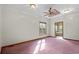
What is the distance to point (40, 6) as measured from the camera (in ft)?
4.78

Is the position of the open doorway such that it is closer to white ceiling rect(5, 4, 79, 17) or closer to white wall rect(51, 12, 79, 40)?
white wall rect(51, 12, 79, 40)

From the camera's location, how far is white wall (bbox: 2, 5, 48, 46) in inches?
56.2

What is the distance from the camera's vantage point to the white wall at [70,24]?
4.81ft

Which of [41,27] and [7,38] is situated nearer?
[7,38]

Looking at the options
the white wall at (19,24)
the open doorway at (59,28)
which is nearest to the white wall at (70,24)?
the open doorway at (59,28)

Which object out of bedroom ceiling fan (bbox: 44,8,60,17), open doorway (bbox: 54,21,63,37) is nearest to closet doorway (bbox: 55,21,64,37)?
open doorway (bbox: 54,21,63,37)

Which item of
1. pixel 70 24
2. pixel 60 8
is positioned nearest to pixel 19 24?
pixel 60 8

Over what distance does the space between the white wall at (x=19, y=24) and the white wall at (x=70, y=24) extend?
0.22 meters

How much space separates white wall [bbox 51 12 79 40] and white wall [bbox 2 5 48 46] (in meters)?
0.22

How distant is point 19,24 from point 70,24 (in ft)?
2.53
